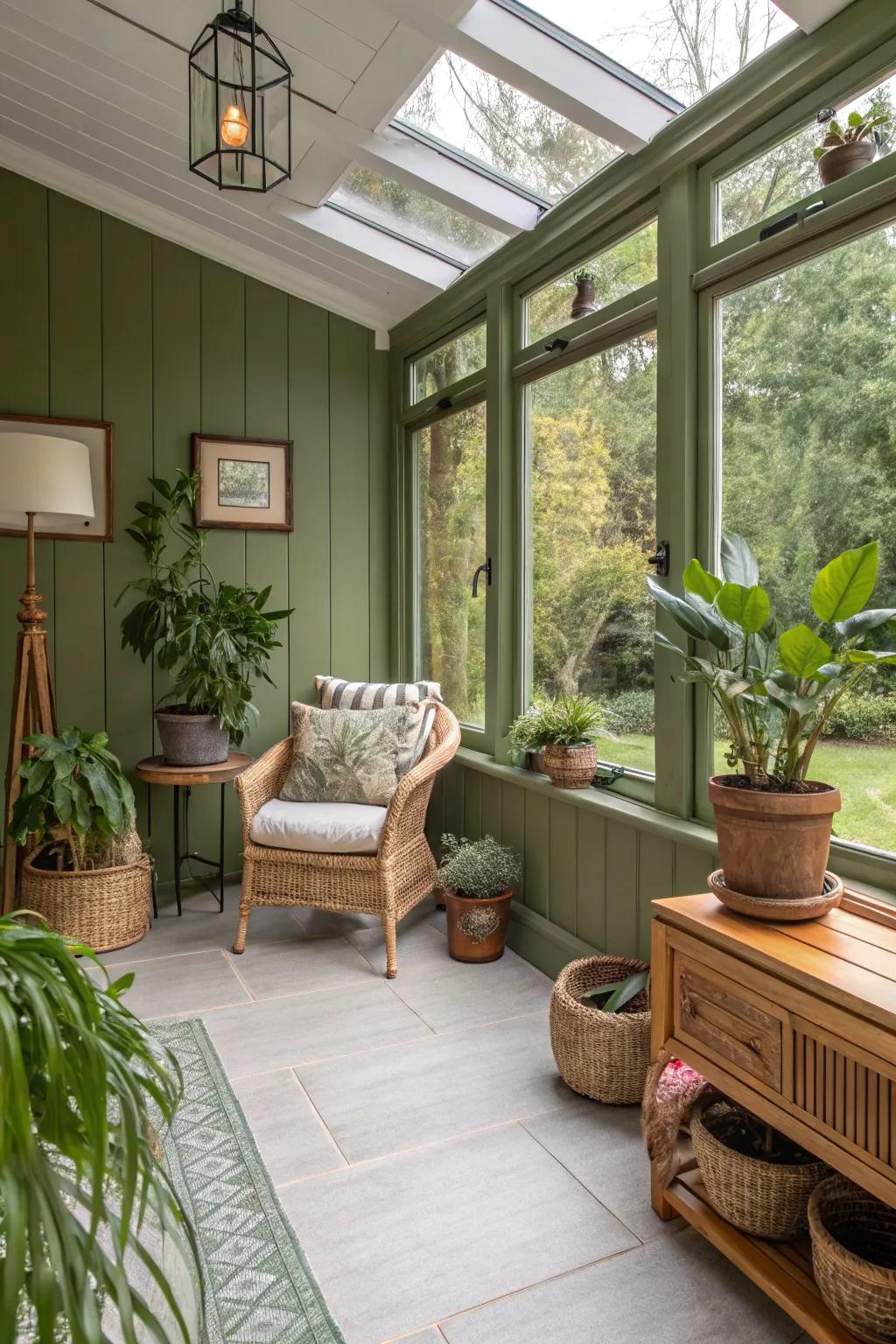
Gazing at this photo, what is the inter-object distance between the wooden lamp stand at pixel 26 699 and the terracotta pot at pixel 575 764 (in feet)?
6.15

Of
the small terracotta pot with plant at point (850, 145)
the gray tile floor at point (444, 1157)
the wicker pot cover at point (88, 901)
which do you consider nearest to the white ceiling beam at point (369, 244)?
the small terracotta pot with plant at point (850, 145)

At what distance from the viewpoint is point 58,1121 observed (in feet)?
2.10

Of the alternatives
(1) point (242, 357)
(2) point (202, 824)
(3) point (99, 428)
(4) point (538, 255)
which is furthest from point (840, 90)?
(2) point (202, 824)

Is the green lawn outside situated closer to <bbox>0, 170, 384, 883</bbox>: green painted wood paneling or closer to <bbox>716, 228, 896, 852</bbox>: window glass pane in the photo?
<bbox>716, 228, 896, 852</bbox>: window glass pane

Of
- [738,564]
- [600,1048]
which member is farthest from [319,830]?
[738,564]

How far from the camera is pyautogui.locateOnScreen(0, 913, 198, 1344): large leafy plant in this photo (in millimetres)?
551

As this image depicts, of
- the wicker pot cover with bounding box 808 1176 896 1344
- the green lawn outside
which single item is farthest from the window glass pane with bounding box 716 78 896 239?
the wicker pot cover with bounding box 808 1176 896 1344

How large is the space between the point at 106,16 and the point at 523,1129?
329cm

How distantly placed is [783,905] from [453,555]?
7.96ft

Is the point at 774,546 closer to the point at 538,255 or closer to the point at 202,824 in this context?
the point at 538,255

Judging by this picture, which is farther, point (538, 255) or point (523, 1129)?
point (538, 255)

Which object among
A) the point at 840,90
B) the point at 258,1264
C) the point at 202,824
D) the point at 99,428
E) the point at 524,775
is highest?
the point at 840,90

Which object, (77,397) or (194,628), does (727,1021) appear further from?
(77,397)

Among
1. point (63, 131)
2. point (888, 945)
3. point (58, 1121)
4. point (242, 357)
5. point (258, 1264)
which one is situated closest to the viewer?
point (58, 1121)
